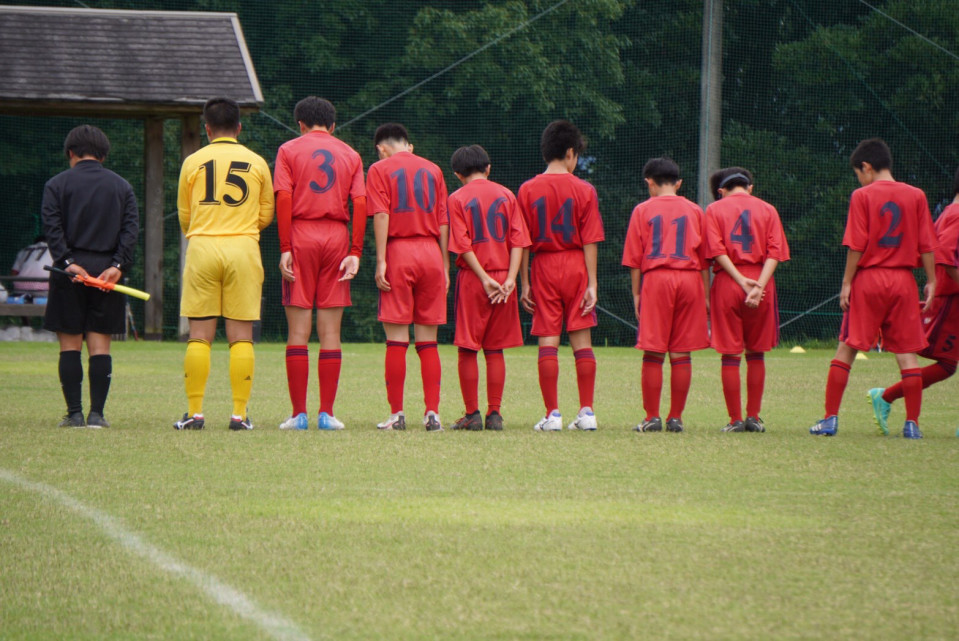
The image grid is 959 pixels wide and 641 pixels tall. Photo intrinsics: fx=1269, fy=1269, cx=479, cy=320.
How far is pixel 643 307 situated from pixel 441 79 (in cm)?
1921

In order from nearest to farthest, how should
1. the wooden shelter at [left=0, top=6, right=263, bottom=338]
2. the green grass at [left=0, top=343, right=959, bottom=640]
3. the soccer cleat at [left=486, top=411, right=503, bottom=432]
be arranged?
the green grass at [left=0, top=343, right=959, bottom=640] < the soccer cleat at [left=486, top=411, right=503, bottom=432] < the wooden shelter at [left=0, top=6, right=263, bottom=338]

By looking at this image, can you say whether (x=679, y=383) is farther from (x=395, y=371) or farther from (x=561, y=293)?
(x=395, y=371)

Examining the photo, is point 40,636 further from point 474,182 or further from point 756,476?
point 474,182

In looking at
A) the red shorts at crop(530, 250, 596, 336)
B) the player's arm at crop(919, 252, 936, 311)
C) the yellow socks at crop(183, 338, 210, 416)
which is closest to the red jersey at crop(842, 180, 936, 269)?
the player's arm at crop(919, 252, 936, 311)

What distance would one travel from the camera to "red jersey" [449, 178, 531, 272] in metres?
7.82

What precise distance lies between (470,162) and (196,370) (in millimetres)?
2133

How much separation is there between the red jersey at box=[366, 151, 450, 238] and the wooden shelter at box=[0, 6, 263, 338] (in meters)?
12.4

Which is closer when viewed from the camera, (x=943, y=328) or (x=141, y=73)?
(x=943, y=328)

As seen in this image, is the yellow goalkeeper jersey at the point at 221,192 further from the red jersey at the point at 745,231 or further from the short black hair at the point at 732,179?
the short black hair at the point at 732,179

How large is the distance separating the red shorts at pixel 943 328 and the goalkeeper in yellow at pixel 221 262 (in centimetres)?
421

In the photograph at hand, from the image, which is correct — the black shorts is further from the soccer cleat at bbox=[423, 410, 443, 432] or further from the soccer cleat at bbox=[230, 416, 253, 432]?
the soccer cleat at bbox=[423, 410, 443, 432]

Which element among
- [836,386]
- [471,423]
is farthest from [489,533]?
[836,386]

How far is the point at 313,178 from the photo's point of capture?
7559 millimetres

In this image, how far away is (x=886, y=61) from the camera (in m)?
26.1
